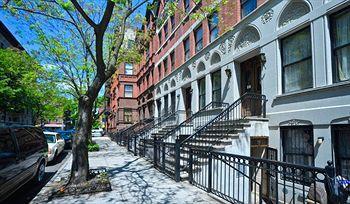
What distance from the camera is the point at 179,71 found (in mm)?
20109

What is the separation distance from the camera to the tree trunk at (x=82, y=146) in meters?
7.80

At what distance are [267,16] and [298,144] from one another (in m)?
4.95

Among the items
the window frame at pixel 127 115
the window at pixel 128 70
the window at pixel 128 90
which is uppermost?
the window at pixel 128 70

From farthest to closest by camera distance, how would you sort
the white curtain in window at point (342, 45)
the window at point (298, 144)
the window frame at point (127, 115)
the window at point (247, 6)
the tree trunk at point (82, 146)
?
the window frame at point (127, 115) < the window at point (247, 6) < the window at point (298, 144) < the tree trunk at point (82, 146) < the white curtain in window at point (342, 45)

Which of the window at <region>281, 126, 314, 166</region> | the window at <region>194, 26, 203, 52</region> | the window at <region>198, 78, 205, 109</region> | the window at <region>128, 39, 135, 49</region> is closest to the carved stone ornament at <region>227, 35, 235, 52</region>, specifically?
the window at <region>198, 78, 205, 109</region>

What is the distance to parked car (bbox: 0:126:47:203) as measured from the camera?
5909 millimetres

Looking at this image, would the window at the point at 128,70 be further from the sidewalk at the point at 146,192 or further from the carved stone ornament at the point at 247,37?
the sidewalk at the point at 146,192

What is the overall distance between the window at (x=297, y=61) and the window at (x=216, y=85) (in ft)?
15.9

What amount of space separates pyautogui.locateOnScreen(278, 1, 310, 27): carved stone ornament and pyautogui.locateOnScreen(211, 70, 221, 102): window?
16.7ft

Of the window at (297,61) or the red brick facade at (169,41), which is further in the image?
the red brick facade at (169,41)

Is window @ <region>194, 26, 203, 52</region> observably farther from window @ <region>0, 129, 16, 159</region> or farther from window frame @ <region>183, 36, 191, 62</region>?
window @ <region>0, 129, 16, 159</region>

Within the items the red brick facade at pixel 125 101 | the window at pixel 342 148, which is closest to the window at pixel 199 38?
the window at pixel 342 148

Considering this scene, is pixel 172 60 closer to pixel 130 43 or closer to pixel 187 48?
pixel 187 48

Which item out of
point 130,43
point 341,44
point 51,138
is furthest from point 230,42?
point 51,138
